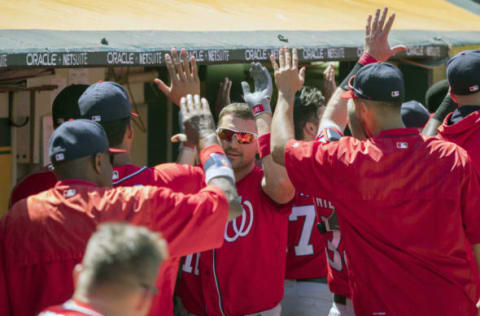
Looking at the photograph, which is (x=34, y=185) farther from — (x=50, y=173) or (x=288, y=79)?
(x=288, y=79)

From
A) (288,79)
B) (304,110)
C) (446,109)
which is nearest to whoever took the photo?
(288,79)

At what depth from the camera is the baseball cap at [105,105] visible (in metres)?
2.96

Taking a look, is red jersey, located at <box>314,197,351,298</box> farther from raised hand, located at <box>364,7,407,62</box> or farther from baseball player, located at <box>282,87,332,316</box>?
raised hand, located at <box>364,7,407,62</box>

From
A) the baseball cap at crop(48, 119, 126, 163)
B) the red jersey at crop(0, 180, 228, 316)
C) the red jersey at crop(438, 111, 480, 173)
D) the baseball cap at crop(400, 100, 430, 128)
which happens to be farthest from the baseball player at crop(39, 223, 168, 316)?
the baseball cap at crop(400, 100, 430, 128)

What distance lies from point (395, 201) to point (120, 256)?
56.8 inches

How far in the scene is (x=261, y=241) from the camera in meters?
3.49

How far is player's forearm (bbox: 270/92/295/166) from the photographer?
3.00 m

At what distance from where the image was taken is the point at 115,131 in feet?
9.75

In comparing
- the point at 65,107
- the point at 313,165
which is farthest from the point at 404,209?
the point at 65,107

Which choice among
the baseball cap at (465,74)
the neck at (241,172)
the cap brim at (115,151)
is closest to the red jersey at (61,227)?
the cap brim at (115,151)

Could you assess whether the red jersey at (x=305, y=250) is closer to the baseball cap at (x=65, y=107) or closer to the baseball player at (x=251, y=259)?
the baseball player at (x=251, y=259)

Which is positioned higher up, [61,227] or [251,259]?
[61,227]

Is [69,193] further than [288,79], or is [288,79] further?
[288,79]

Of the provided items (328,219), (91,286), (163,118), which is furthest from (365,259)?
(163,118)
